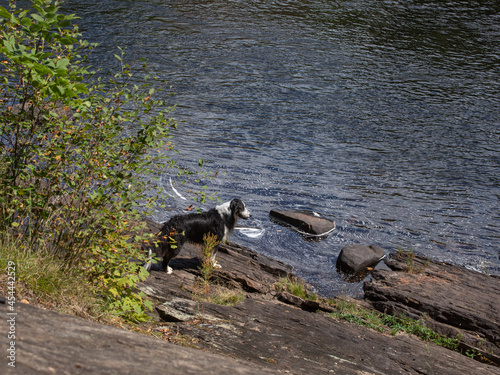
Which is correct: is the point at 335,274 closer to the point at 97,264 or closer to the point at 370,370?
the point at 370,370

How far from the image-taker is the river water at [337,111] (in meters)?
12.0

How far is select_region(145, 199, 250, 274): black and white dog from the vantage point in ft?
28.5

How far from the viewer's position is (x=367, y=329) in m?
7.62

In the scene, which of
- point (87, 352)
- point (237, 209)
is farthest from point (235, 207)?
point (87, 352)

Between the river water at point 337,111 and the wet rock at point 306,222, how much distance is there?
0.24m

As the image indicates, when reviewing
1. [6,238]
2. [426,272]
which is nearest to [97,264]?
[6,238]

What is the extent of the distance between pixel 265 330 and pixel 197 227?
3.24 metres

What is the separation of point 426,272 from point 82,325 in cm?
776

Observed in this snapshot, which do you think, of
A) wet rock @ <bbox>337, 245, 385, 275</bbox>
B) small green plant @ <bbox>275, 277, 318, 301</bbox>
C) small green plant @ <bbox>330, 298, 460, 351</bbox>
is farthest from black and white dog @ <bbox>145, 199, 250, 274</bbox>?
small green plant @ <bbox>330, 298, 460, 351</bbox>

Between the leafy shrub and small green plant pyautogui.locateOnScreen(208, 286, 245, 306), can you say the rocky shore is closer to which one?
small green plant pyautogui.locateOnScreen(208, 286, 245, 306)

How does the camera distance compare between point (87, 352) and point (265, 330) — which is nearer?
point (87, 352)

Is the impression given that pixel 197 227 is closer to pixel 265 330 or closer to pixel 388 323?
pixel 265 330

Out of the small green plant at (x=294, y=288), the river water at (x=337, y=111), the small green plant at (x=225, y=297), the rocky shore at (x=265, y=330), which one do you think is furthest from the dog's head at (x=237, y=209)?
the small green plant at (x=225, y=297)

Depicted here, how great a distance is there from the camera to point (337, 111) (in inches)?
753
